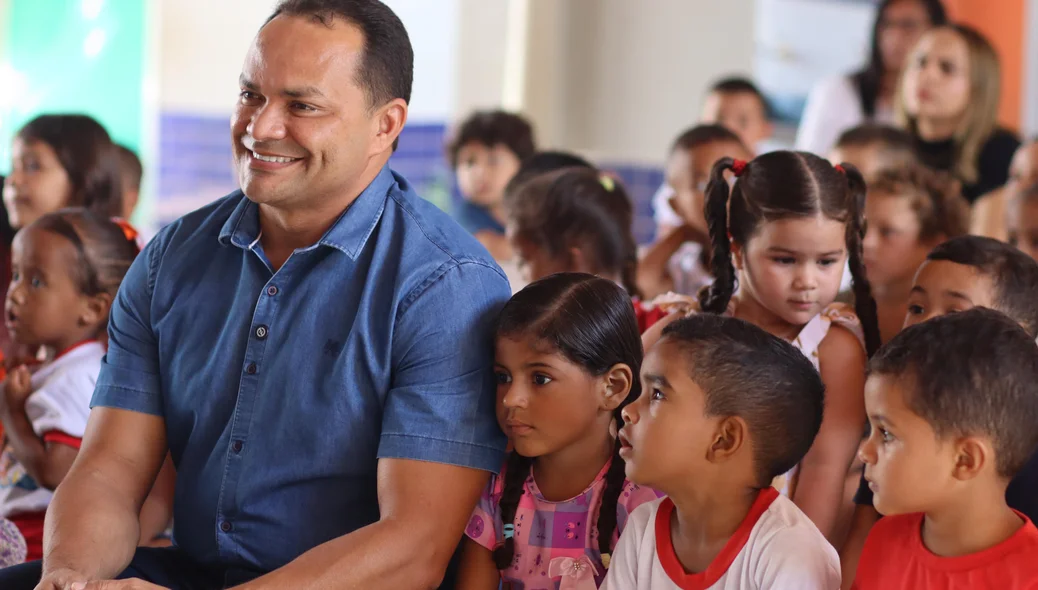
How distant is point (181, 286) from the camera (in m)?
2.02

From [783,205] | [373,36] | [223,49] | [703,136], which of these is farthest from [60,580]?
[223,49]

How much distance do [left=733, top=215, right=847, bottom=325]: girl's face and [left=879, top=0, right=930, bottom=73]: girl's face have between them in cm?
257

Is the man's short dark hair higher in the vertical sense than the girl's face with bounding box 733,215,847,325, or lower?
higher

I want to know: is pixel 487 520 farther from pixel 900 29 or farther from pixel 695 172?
pixel 900 29

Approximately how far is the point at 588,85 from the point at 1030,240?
3315mm

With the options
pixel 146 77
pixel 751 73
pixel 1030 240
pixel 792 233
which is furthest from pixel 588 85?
pixel 792 233

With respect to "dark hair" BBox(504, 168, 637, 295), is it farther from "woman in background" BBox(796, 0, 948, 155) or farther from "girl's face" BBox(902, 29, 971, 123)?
"woman in background" BBox(796, 0, 948, 155)

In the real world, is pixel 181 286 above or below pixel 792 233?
below

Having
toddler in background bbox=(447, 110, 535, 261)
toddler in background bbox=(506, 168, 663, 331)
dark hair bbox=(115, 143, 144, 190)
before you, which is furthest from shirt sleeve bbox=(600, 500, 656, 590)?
toddler in background bbox=(447, 110, 535, 261)

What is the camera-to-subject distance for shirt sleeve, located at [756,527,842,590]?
63.9 inches

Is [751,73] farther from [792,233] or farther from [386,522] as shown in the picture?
[386,522]

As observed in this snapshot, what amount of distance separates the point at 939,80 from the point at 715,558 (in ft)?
9.36

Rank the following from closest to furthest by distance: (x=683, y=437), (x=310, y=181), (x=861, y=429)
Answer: (x=683, y=437) < (x=310, y=181) < (x=861, y=429)

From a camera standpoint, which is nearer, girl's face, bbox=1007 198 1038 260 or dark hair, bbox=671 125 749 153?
girl's face, bbox=1007 198 1038 260
